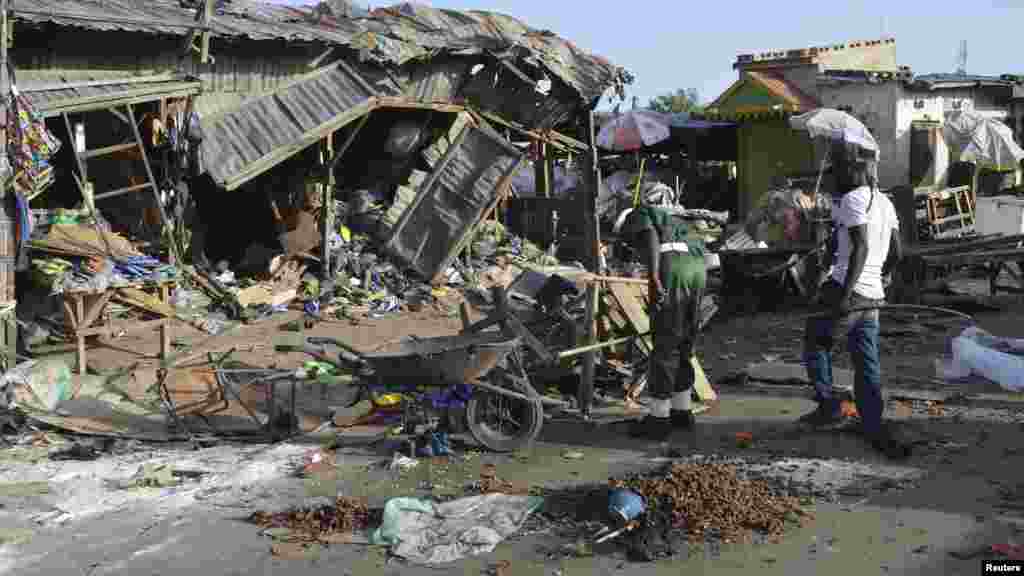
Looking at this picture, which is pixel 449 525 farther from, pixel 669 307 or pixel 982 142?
pixel 982 142

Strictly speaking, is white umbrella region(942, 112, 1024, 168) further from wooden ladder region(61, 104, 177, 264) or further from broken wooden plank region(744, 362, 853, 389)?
wooden ladder region(61, 104, 177, 264)

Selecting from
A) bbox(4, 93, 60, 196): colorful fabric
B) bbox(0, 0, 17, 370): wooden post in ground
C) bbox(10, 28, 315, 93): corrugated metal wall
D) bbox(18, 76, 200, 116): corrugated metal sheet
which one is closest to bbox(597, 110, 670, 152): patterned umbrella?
bbox(10, 28, 315, 93): corrugated metal wall

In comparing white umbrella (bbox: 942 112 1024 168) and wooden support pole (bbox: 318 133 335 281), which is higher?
white umbrella (bbox: 942 112 1024 168)

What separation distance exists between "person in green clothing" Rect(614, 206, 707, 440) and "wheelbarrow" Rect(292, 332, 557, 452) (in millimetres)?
879

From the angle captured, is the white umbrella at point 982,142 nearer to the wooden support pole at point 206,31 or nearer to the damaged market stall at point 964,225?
the damaged market stall at point 964,225

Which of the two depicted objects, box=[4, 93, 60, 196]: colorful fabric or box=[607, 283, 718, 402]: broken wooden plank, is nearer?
box=[607, 283, 718, 402]: broken wooden plank

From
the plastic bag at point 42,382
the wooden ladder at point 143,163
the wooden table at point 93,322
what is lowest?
the plastic bag at point 42,382

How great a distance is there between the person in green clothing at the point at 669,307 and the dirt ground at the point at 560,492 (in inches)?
8.2

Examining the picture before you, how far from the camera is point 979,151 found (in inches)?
942

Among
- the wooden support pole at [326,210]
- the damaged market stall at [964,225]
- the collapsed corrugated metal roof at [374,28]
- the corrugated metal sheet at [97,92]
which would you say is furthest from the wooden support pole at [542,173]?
the corrugated metal sheet at [97,92]

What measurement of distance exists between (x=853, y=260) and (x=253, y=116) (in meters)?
10.1

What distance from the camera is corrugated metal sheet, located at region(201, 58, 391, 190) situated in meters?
13.6

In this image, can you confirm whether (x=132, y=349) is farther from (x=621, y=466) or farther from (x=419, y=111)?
(x=419, y=111)

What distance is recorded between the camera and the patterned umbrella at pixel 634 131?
87.9 ft
